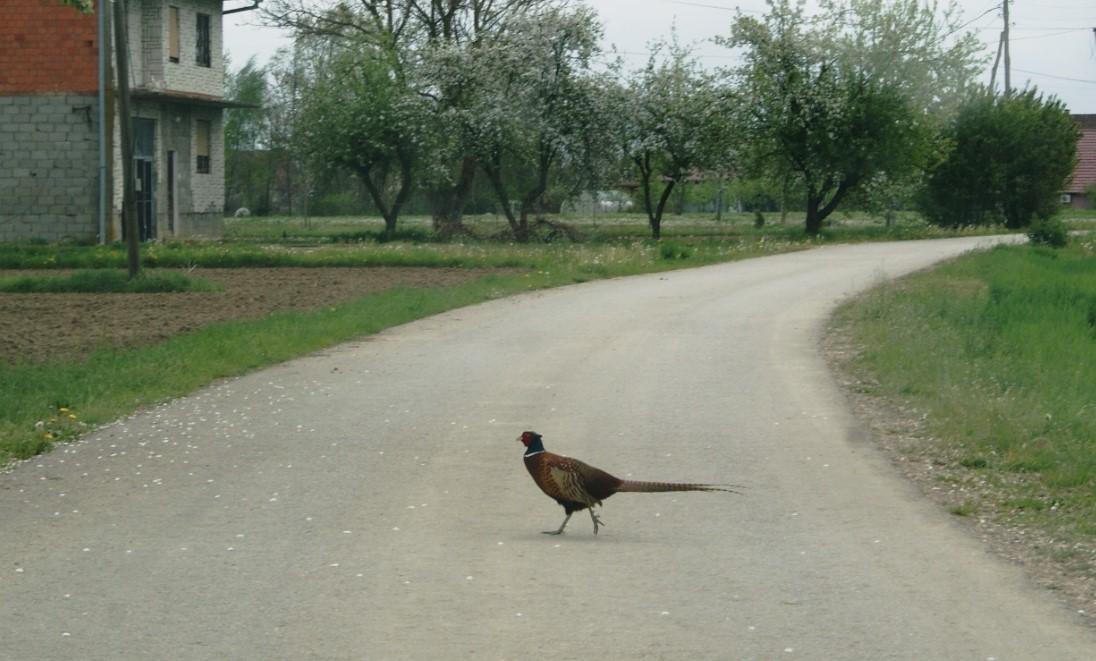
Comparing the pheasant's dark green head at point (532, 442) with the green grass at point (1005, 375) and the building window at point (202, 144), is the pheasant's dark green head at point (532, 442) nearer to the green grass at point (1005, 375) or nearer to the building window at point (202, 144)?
the green grass at point (1005, 375)

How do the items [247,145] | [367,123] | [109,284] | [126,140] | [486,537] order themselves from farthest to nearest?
[247,145] → [367,123] → [126,140] → [109,284] → [486,537]

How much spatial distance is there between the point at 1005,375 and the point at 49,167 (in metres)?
33.1

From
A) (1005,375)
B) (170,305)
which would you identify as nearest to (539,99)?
(170,305)

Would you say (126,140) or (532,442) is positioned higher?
(126,140)

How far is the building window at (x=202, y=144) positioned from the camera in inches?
1790

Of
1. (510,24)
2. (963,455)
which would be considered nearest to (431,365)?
(963,455)

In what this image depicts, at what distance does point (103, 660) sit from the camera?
19.7ft

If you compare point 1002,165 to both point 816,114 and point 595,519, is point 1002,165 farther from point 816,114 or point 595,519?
point 595,519

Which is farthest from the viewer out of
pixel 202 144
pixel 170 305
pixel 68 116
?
pixel 202 144

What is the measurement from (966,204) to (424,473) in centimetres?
4816

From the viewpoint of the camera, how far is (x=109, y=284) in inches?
1044

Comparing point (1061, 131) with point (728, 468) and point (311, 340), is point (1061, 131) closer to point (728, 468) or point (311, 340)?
point (311, 340)

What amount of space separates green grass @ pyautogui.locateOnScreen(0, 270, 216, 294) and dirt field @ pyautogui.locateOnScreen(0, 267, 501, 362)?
0.67 m

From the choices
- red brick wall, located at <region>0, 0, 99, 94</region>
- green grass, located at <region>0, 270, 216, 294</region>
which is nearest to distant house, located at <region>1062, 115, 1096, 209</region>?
red brick wall, located at <region>0, 0, 99, 94</region>
